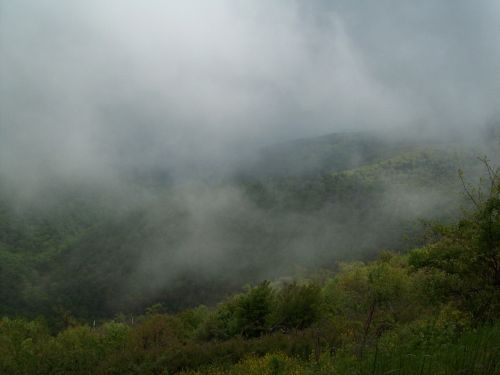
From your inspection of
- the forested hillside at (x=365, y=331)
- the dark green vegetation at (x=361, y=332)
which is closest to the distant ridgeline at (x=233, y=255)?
the forested hillside at (x=365, y=331)

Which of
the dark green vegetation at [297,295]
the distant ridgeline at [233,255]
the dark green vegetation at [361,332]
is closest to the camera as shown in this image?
the dark green vegetation at [361,332]

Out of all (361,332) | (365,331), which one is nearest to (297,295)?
(361,332)

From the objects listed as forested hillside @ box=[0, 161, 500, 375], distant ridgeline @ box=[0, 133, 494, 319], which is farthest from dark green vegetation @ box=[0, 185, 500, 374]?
distant ridgeline @ box=[0, 133, 494, 319]

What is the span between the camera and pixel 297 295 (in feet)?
80.3

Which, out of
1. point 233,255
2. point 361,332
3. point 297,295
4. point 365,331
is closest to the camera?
point 365,331

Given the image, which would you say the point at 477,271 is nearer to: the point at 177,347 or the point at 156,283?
the point at 177,347

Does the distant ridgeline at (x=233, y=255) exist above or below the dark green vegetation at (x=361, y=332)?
above

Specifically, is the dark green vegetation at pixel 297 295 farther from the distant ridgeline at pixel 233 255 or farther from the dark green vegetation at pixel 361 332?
the distant ridgeline at pixel 233 255

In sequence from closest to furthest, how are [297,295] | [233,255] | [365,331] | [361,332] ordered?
[365,331]
[361,332]
[297,295]
[233,255]

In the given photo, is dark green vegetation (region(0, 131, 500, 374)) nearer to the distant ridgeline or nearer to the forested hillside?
the forested hillside

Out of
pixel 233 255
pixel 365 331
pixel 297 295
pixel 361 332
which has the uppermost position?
pixel 233 255

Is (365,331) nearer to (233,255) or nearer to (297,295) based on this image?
(297,295)

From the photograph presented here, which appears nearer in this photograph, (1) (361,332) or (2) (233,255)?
(1) (361,332)

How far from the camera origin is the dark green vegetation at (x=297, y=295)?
815 centimetres
